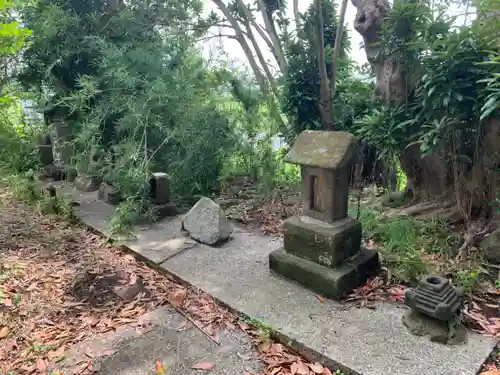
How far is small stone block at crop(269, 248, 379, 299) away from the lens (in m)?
2.67

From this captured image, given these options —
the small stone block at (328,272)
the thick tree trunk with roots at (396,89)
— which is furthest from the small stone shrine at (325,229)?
the thick tree trunk with roots at (396,89)

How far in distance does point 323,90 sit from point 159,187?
227cm

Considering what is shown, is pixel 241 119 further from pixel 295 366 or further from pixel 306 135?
pixel 295 366

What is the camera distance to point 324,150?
2.74 meters

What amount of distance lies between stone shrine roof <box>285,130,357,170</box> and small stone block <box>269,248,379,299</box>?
0.76 m

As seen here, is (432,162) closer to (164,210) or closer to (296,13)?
(296,13)

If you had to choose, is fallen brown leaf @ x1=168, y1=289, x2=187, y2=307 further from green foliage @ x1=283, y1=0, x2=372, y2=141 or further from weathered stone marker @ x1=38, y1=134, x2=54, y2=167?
weathered stone marker @ x1=38, y1=134, x2=54, y2=167

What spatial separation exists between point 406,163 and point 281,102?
1.78 meters

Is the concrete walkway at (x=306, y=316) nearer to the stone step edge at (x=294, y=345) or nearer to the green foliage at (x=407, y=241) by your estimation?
the stone step edge at (x=294, y=345)

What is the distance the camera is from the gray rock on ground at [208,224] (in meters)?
3.68

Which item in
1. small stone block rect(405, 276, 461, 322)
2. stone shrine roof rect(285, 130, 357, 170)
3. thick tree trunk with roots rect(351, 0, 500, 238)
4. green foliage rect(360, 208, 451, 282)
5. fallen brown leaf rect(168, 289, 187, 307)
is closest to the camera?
small stone block rect(405, 276, 461, 322)

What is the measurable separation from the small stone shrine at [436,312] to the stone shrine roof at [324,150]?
37.7 inches

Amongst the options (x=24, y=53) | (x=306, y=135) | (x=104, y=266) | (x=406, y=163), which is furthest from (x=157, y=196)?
(x=24, y=53)

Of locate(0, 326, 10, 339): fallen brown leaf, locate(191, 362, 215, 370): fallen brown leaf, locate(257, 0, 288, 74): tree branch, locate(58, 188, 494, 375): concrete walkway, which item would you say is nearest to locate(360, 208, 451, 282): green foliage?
locate(58, 188, 494, 375): concrete walkway
